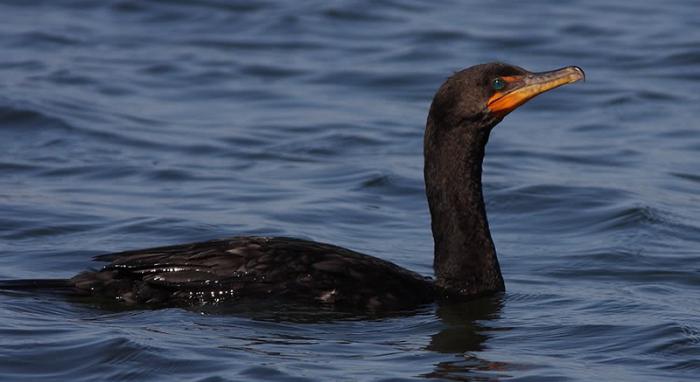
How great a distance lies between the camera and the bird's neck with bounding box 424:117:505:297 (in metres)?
10.9

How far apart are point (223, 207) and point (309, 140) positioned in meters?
3.14

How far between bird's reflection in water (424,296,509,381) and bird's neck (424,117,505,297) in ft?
0.57

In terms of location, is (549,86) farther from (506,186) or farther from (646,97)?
(646,97)

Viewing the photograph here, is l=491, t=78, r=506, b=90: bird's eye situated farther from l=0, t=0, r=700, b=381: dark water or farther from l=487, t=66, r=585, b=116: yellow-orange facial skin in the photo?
l=0, t=0, r=700, b=381: dark water

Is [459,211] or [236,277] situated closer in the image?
[236,277]

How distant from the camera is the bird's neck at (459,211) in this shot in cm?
1086

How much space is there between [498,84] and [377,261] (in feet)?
4.47

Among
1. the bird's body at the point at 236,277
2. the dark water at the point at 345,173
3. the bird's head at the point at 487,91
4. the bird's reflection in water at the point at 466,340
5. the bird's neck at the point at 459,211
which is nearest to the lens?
the bird's reflection in water at the point at 466,340

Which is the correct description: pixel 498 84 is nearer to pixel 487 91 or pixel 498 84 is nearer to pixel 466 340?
pixel 487 91

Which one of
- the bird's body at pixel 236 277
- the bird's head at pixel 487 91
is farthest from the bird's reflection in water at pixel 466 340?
the bird's head at pixel 487 91

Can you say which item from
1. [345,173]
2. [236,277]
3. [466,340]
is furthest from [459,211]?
[345,173]

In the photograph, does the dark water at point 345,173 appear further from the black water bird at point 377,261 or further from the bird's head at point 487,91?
the bird's head at point 487,91

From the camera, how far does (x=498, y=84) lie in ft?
35.1

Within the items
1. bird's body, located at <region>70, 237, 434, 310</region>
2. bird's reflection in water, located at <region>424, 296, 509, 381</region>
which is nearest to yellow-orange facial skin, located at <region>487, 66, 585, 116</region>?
bird's reflection in water, located at <region>424, 296, 509, 381</region>
